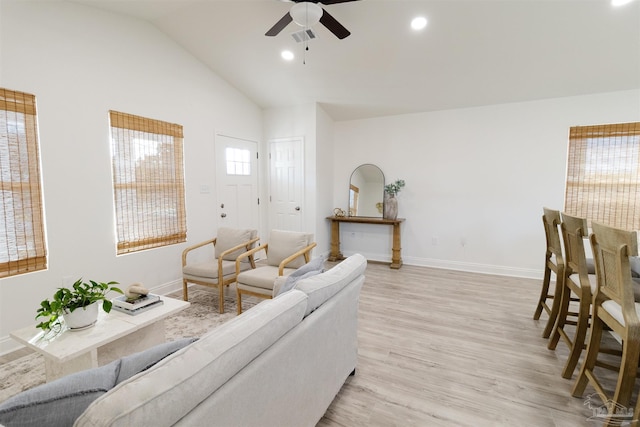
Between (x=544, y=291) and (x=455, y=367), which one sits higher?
(x=544, y=291)

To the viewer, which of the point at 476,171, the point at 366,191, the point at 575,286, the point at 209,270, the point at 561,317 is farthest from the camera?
the point at 366,191

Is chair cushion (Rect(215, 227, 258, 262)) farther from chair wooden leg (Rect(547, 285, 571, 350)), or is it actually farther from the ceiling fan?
chair wooden leg (Rect(547, 285, 571, 350))

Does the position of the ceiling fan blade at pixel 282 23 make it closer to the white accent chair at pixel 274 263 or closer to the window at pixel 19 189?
the white accent chair at pixel 274 263

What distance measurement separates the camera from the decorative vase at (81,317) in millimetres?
1768

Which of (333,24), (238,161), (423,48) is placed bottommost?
(238,161)

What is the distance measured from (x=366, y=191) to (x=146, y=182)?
3.33m

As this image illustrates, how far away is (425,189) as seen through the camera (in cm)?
480

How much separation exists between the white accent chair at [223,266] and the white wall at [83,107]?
66 centimetres

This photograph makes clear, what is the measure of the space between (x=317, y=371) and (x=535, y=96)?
452 cm

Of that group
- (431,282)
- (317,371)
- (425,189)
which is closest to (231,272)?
(317,371)

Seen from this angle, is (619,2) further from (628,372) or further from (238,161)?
(238,161)

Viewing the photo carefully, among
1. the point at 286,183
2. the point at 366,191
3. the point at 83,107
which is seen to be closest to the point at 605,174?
the point at 366,191

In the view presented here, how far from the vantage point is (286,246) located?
125 inches

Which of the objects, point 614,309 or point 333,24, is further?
point 333,24
